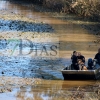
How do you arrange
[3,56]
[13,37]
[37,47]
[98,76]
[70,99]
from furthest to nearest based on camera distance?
[13,37] → [37,47] → [3,56] → [98,76] → [70,99]

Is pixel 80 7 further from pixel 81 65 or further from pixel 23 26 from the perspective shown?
pixel 81 65

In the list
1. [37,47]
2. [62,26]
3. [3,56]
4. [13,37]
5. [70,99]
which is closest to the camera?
[70,99]

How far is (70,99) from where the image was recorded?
458 inches

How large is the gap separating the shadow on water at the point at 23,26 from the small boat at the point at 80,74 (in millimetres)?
11656

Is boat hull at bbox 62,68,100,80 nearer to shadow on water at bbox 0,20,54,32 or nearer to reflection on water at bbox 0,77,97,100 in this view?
reflection on water at bbox 0,77,97,100

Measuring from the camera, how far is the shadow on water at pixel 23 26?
25531 millimetres

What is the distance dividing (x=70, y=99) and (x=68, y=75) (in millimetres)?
2090

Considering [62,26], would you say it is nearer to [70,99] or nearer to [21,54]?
[21,54]

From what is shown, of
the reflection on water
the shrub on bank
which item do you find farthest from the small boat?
the shrub on bank

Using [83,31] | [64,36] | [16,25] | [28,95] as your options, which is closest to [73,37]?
[64,36]

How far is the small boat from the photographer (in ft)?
44.2

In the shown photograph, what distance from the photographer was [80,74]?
13.6 m

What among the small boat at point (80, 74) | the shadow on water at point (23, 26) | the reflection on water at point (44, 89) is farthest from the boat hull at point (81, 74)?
the shadow on water at point (23, 26)

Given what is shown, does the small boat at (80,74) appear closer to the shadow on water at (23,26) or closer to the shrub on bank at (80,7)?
the shadow on water at (23,26)
